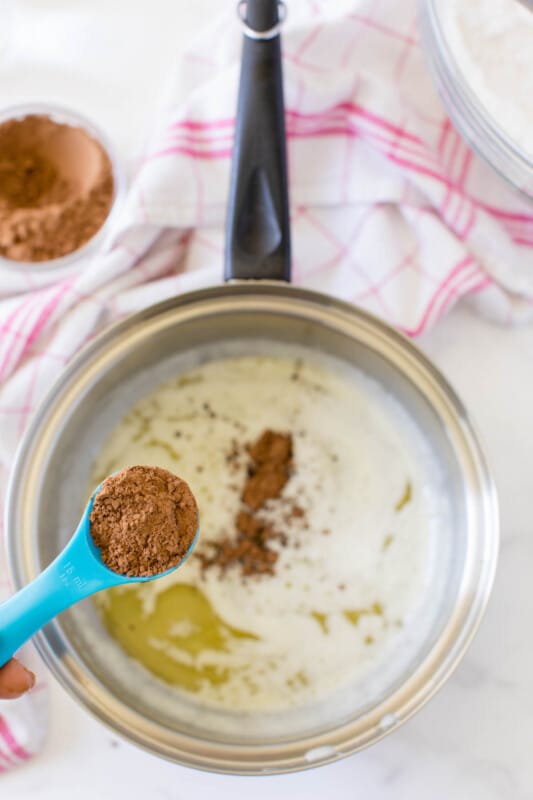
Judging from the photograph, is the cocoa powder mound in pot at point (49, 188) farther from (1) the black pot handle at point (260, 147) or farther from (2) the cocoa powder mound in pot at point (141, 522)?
(2) the cocoa powder mound in pot at point (141, 522)

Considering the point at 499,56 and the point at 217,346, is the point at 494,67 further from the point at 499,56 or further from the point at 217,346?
the point at 217,346

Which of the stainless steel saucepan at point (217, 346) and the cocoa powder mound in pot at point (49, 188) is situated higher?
the cocoa powder mound in pot at point (49, 188)

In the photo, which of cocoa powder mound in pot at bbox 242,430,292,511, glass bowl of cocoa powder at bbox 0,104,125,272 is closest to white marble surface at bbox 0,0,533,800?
glass bowl of cocoa powder at bbox 0,104,125,272

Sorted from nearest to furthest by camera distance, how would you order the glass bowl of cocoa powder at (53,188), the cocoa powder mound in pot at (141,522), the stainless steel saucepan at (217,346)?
the cocoa powder mound in pot at (141,522), the stainless steel saucepan at (217,346), the glass bowl of cocoa powder at (53,188)

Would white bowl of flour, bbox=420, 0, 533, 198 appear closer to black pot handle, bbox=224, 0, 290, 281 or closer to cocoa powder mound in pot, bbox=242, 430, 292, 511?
black pot handle, bbox=224, 0, 290, 281

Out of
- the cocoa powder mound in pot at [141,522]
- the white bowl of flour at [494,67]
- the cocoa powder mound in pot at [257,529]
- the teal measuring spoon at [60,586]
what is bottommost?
the teal measuring spoon at [60,586]

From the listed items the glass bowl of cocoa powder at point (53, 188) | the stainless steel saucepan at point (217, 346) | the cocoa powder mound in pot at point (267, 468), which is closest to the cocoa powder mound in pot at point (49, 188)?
the glass bowl of cocoa powder at point (53, 188)

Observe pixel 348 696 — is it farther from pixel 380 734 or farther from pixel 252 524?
pixel 252 524
